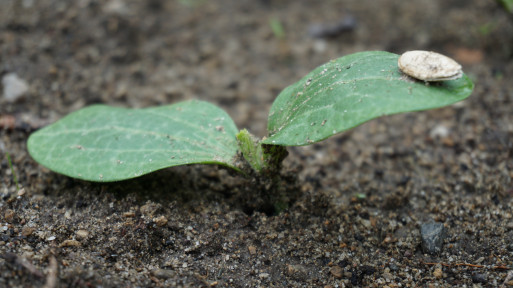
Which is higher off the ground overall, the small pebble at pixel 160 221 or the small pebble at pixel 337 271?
the small pebble at pixel 160 221

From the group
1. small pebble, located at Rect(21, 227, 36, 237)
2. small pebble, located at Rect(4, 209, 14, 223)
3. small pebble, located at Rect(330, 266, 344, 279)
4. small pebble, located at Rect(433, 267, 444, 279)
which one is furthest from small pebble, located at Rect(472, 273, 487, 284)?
small pebble, located at Rect(4, 209, 14, 223)

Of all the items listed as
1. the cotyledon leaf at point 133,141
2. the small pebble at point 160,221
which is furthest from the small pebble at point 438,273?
the small pebble at point 160,221

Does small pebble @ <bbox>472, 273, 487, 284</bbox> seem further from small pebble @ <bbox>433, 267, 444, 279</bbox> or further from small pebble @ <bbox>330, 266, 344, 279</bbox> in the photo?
small pebble @ <bbox>330, 266, 344, 279</bbox>

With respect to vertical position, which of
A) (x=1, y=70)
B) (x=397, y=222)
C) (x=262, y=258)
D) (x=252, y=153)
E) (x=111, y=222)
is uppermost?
(x=1, y=70)

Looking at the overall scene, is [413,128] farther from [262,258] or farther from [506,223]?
[262,258]

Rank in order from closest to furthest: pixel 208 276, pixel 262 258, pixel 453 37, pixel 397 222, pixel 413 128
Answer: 1. pixel 208 276
2. pixel 262 258
3. pixel 397 222
4. pixel 413 128
5. pixel 453 37

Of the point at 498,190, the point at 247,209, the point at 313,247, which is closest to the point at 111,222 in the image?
the point at 247,209

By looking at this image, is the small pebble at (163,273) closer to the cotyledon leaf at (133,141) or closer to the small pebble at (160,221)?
the small pebble at (160,221)
